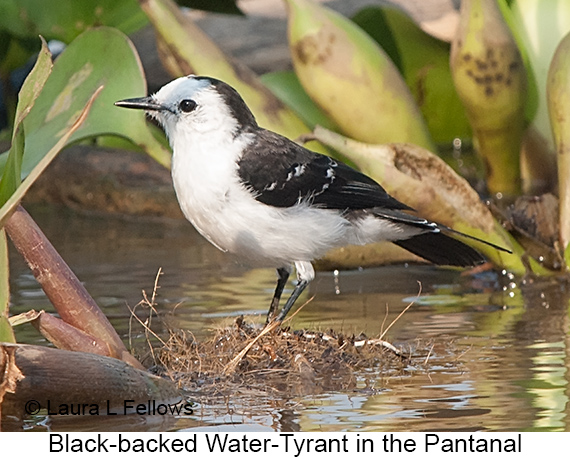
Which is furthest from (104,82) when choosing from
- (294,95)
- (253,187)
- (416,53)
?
(416,53)

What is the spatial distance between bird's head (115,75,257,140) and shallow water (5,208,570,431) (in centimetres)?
71

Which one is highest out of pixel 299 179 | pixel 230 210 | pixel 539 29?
pixel 539 29

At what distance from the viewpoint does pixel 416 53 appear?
7.38 metres

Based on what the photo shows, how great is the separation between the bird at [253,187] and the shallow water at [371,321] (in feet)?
1.35

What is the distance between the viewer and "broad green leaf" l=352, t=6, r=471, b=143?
24.1ft

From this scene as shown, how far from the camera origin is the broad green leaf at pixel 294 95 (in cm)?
648

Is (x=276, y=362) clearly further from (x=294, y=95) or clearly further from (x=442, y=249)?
(x=294, y=95)

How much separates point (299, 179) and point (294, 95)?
96.5 inches

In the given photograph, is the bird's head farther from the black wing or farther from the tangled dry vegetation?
the tangled dry vegetation

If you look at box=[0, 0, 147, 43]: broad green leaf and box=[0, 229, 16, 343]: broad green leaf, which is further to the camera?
box=[0, 0, 147, 43]: broad green leaf

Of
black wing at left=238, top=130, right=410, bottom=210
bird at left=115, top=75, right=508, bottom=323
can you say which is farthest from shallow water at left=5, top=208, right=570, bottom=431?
black wing at left=238, top=130, right=410, bottom=210

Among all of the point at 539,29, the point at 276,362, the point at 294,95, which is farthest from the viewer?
the point at 294,95

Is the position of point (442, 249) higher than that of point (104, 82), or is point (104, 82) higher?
point (104, 82)

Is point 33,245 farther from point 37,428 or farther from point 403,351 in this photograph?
point 403,351
